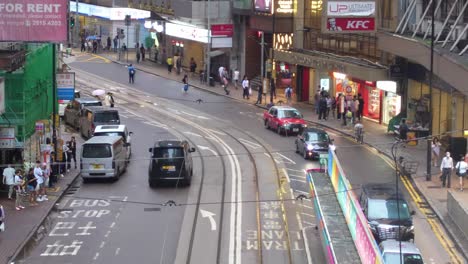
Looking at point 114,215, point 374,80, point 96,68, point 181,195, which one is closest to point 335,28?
point 374,80

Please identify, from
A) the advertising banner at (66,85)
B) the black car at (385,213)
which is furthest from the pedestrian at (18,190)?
the black car at (385,213)

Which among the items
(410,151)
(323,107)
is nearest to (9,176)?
(410,151)

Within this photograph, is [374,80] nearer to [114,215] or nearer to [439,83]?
[439,83]

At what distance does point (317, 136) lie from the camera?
4359 centimetres

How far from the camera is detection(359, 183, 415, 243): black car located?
2825 cm

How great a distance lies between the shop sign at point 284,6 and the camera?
2650 inches

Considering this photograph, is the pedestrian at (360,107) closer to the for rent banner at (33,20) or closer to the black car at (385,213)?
the black car at (385,213)

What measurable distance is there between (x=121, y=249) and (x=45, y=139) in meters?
12.7

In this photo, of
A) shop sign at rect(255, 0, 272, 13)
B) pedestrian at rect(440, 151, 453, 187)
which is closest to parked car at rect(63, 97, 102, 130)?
shop sign at rect(255, 0, 272, 13)

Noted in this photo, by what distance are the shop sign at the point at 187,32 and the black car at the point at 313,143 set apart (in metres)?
31.6

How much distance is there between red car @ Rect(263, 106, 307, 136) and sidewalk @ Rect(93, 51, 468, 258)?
2879 millimetres

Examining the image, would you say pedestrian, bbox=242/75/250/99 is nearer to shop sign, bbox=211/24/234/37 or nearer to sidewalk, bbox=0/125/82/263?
shop sign, bbox=211/24/234/37

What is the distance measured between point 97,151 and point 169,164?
3.46m

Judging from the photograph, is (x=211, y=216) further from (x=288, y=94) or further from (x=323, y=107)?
(x=288, y=94)
